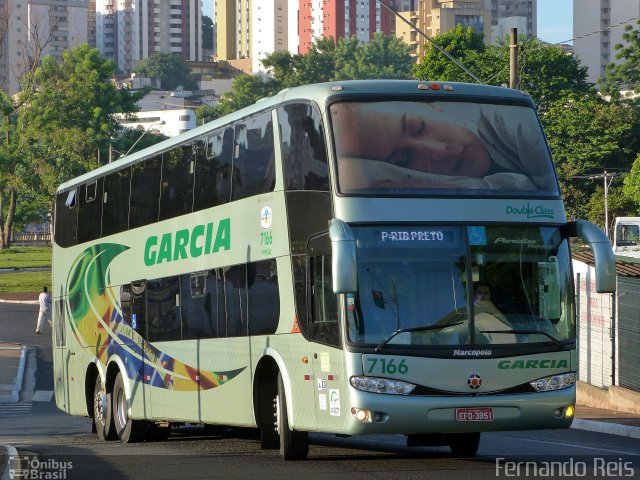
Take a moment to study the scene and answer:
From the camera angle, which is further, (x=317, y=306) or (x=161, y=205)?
(x=161, y=205)

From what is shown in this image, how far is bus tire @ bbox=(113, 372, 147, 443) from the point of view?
19.4 m

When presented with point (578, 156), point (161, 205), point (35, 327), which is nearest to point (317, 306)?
point (161, 205)

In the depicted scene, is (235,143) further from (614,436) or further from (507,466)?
(614,436)

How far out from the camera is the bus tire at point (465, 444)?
14.6 metres

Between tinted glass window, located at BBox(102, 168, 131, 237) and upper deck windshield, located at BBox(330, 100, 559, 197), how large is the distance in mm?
6908

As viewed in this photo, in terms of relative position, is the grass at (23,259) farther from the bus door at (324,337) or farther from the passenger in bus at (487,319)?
the passenger in bus at (487,319)


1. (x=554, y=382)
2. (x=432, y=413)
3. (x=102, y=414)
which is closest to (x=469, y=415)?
(x=432, y=413)

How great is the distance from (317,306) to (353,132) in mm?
1687

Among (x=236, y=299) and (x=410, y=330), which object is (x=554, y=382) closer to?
(x=410, y=330)

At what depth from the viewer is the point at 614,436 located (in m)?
18.0

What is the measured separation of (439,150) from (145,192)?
649 centimetres

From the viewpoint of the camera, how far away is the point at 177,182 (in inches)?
682

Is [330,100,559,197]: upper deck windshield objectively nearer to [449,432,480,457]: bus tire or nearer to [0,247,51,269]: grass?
[449,432,480,457]: bus tire

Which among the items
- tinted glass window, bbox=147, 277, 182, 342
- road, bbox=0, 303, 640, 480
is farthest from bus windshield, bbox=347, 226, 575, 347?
tinted glass window, bbox=147, 277, 182, 342
